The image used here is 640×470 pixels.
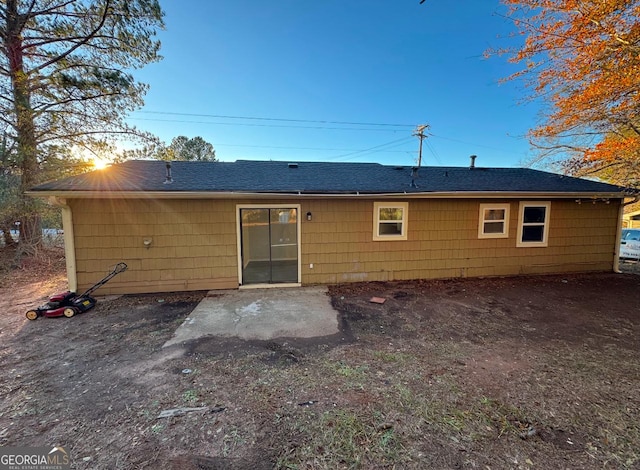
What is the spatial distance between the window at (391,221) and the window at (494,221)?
2131mm

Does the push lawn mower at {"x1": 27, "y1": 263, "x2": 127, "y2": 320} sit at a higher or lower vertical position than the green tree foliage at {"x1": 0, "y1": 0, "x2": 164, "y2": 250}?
lower

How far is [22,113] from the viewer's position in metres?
7.41

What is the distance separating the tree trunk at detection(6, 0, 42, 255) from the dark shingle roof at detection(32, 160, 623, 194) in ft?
10.2

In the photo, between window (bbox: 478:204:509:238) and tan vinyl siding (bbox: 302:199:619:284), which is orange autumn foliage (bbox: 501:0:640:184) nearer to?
tan vinyl siding (bbox: 302:199:619:284)

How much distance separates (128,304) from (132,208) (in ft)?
6.58

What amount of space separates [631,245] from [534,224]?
6310mm

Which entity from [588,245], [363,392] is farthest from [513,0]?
[363,392]

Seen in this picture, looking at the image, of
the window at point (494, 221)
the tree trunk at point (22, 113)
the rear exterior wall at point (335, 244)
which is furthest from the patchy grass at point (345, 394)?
the tree trunk at point (22, 113)

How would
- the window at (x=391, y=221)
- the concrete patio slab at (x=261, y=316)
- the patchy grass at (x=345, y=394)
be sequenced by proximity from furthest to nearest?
the window at (x=391, y=221), the concrete patio slab at (x=261, y=316), the patchy grass at (x=345, y=394)

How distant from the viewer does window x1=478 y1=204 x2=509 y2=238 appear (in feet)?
22.6

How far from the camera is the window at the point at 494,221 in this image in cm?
688

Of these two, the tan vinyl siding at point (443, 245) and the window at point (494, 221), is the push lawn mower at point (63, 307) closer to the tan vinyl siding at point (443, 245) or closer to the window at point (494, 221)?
the tan vinyl siding at point (443, 245)

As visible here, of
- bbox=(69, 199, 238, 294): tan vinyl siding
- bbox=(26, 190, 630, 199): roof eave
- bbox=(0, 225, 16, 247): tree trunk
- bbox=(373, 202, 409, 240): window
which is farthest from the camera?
bbox=(0, 225, 16, 247): tree trunk

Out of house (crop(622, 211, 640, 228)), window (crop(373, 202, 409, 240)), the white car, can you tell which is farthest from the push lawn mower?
house (crop(622, 211, 640, 228))
